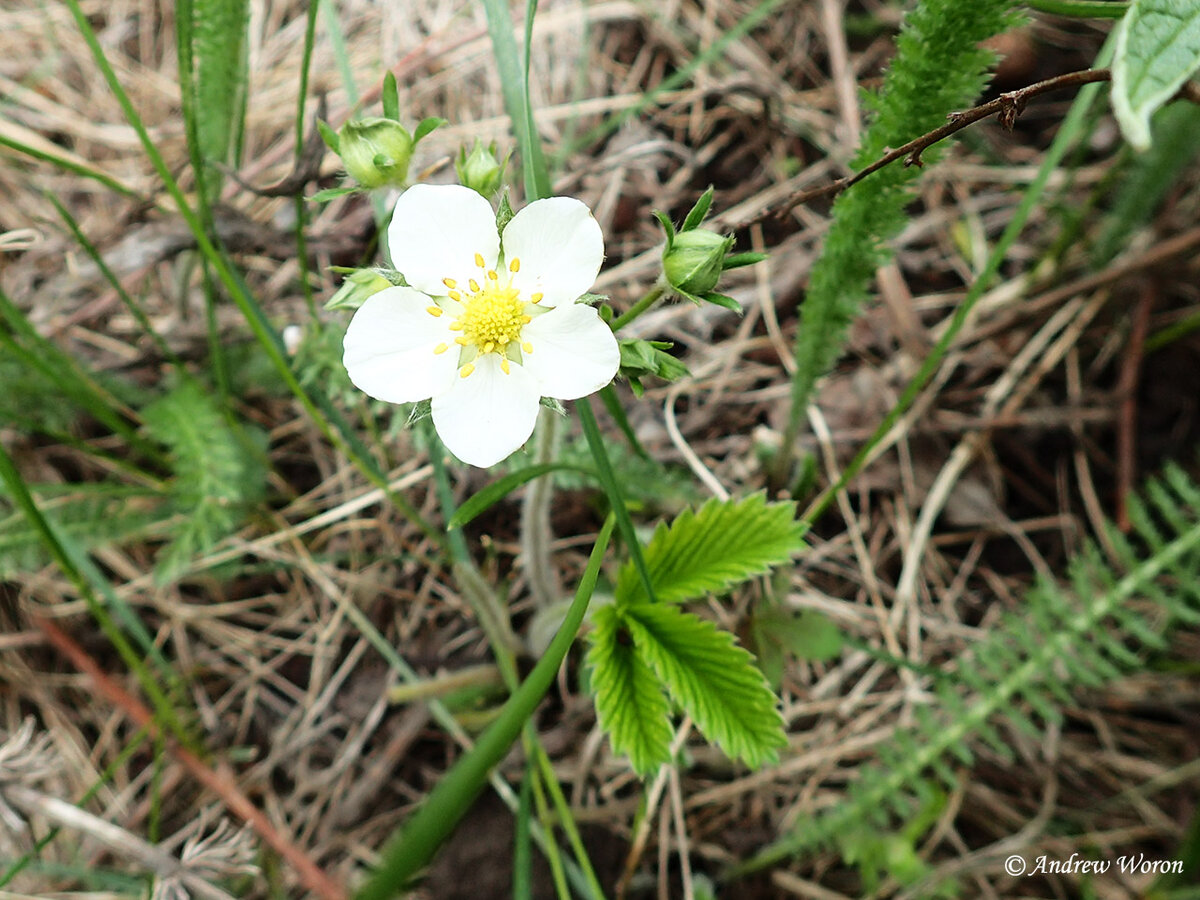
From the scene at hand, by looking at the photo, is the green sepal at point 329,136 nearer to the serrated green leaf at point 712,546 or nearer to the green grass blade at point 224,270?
the green grass blade at point 224,270

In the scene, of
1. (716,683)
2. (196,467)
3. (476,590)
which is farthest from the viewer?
(196,467)

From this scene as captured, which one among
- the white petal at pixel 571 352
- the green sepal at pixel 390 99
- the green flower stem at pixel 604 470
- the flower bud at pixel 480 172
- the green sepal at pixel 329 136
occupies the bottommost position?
the green flower stem at pixel 604 470

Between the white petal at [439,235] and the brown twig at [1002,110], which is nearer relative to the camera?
the brown twig at [1002,110]

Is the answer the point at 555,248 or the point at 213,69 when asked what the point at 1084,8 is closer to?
the point at 555,248

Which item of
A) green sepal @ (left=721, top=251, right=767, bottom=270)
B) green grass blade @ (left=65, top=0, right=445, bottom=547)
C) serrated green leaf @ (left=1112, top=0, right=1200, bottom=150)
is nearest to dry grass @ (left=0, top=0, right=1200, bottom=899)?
A: green grass blade @ (left=65, top=0, right=445, bottom=547)

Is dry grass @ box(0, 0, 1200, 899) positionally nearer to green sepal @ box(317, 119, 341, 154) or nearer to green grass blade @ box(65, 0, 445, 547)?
green grass blade @ box(65, 0, 445, 547)

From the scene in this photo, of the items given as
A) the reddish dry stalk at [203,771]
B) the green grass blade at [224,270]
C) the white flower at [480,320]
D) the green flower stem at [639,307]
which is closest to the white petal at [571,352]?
the white flower at [480,320]

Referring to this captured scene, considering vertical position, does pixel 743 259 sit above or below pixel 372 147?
below

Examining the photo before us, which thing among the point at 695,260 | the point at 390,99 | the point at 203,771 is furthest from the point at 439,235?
the point at 203,771
